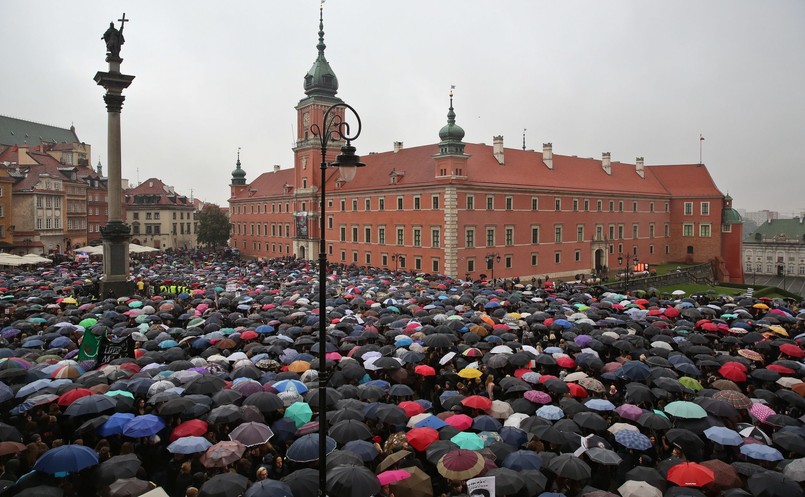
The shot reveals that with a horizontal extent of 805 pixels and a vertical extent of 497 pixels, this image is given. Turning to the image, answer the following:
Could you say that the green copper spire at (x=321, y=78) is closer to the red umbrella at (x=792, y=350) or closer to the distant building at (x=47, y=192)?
the distant building at (x=47, y=192)

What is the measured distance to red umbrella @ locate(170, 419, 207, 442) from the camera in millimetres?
10727

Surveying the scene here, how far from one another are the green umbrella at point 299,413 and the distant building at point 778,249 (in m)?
112

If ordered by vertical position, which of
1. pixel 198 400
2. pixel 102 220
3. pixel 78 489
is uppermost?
pixel 102 220

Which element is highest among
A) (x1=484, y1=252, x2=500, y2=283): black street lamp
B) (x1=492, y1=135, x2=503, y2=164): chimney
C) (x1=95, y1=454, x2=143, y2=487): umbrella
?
(x1=492, y1=135, x2=503, y2=164): chimney

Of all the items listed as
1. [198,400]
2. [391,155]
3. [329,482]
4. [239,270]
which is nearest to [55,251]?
[239,270]

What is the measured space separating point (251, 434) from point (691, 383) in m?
10.9

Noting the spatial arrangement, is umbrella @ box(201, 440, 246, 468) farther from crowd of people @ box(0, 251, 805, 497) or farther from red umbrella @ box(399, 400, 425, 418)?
red umbrella @ box(399, 400, 425, 418)

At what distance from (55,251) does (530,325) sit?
198ft

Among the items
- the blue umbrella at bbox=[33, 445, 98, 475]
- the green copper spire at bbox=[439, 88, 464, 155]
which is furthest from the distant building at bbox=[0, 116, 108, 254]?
the blue umbrella at bbox=[33, 445, 98, 475]

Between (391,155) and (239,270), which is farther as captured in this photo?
(391,155)

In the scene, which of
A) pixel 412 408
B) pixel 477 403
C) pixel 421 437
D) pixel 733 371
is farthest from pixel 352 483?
pixel 733 371

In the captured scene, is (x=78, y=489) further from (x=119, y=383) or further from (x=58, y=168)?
(x=58, y=168)

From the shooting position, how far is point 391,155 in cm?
5881

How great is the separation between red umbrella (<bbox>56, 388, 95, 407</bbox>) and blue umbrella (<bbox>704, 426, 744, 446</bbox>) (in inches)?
508
